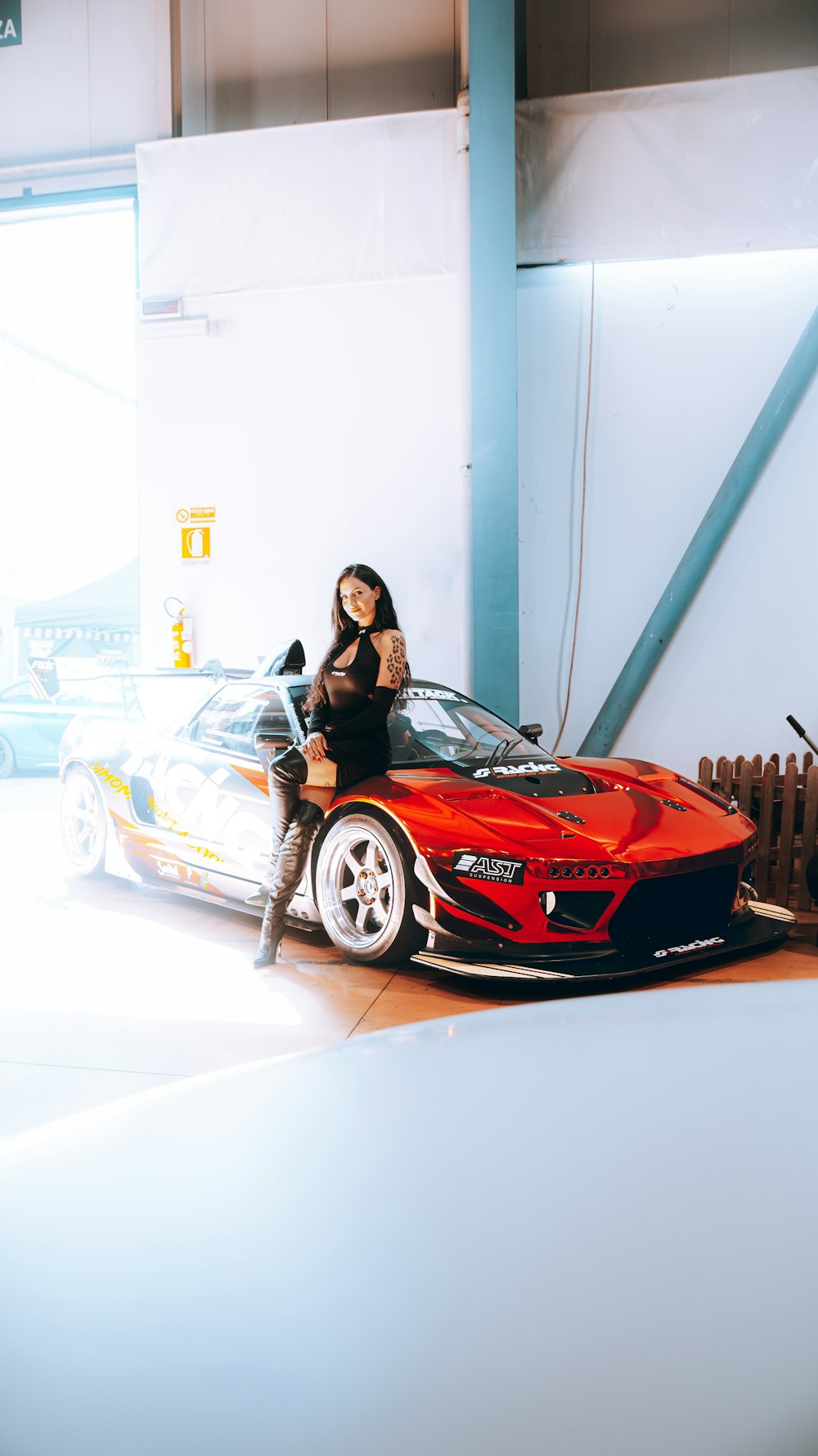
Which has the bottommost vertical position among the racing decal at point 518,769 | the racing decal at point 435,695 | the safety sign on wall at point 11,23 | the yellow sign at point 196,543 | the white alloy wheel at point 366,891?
the white alloy wheel at point 366,891

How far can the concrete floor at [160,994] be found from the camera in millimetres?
2387

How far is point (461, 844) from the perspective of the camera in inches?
112

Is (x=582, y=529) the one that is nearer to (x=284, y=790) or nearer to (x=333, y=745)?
(x=333, y=745)

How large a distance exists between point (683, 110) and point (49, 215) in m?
4.28

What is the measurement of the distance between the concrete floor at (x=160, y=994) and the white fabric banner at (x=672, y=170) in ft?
12.9

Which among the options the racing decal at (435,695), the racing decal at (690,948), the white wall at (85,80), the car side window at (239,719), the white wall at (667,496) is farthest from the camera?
the white wall at (85,80)

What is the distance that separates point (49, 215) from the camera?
6.49m

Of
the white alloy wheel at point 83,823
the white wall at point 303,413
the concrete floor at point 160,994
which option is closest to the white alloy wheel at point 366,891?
the concrete floor at point 160,994

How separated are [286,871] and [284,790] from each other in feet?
0.94

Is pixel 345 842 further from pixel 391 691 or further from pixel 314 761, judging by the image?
pixel 391 691

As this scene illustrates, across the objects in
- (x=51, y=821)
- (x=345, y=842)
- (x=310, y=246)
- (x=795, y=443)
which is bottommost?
(x=51, y=821)

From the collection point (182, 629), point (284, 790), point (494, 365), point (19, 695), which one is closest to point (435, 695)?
point (284, 790)

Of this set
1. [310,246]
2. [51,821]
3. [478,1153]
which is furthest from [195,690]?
[478,1153]

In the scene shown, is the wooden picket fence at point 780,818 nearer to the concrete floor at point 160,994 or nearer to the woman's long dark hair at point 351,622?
the concrete floor at point 160,994
